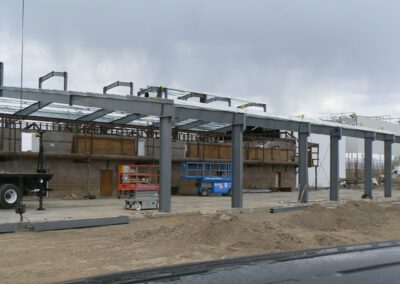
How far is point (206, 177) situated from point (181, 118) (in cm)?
1500

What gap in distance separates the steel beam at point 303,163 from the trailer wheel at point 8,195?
44.2ft

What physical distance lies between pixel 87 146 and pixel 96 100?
40.1 feet

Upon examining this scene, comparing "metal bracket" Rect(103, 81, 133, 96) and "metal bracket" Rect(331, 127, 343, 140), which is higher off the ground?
"metal bracket" Rect(103, 81, 133, 96)

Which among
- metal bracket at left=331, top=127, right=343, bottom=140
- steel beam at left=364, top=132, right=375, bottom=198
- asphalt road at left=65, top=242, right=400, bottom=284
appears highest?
metal bracket at left=331, top=127, right=343, bottom=140

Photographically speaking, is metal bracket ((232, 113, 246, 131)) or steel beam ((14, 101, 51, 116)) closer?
metal bracket ((232, 113, 246, 131))

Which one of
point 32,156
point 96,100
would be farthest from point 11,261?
point 32,156

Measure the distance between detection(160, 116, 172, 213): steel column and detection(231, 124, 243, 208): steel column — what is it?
13.7 ft

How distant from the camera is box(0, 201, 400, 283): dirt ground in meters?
9.47

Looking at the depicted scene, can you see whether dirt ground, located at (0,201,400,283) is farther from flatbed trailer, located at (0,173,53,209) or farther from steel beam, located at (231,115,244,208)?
flatbed trailer, located at (0,173,53,209)

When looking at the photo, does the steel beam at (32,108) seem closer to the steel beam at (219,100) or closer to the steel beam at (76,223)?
the steel beam at (76,223)

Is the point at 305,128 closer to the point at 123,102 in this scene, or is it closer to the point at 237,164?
the point at 237,164

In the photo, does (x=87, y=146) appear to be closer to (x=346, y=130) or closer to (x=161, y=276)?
(x=346, y=130)

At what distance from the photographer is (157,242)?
41.0 feet

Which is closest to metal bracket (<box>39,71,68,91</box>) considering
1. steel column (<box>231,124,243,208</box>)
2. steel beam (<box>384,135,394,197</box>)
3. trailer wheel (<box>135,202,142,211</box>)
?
trailer wheel (<box>135,202,142,211</box>)
